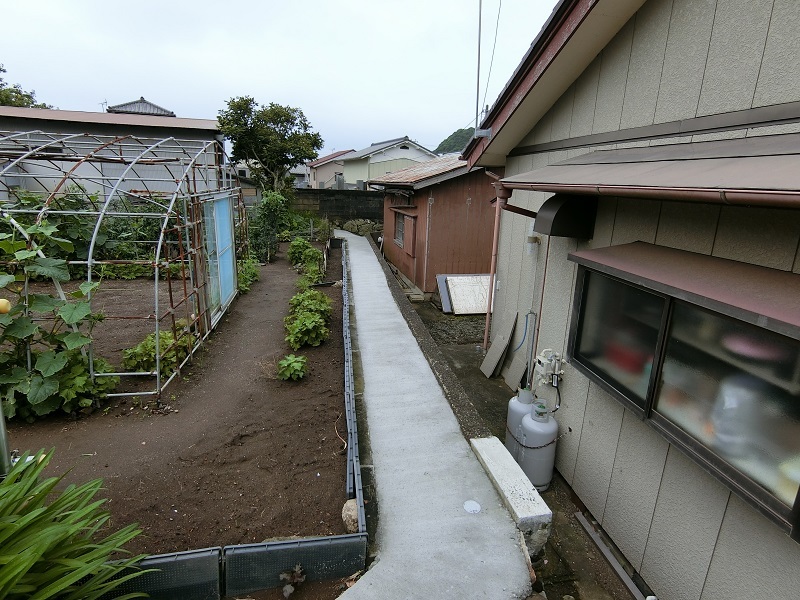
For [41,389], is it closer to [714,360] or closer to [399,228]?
[714,360]

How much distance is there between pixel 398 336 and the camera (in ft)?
24.6

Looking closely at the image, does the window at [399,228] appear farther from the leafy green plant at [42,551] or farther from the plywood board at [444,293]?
the leafy green plant at [42,551]

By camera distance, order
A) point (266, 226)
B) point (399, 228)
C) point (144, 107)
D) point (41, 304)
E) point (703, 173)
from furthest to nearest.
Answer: point (144, 107) < point (266, 226) < point (399, 228) < point (41, 304) < point (703, 173)

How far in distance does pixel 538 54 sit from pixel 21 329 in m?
6.28

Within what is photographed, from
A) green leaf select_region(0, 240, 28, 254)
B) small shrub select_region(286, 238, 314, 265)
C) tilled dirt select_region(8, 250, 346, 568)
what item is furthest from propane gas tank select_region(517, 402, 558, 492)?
small shrub select_region(286, 238, 314, 265)

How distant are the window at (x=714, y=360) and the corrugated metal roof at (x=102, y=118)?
1798 centimetres

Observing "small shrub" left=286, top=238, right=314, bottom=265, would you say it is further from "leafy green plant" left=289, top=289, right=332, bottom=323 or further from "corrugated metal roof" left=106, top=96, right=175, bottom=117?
"corrugated metal roof" left=106, top=96, right=175, bottom=117

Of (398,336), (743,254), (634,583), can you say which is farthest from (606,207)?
(398,336)

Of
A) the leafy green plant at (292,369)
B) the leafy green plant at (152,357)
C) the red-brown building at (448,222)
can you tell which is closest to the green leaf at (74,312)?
the leafy green plant at (152,357)

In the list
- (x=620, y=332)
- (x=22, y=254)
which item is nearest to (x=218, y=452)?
(x=22, y=254)

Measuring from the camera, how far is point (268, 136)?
24266 millimetres

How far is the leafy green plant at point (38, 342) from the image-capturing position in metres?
4.71

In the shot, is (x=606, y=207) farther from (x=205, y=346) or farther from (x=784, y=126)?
(x=205, y=346)

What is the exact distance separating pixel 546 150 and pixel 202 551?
552cm
